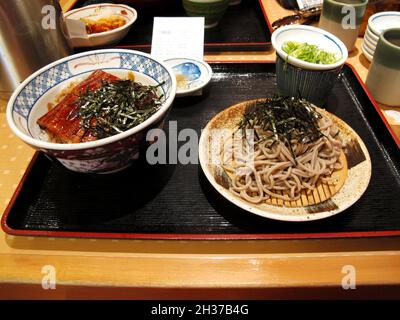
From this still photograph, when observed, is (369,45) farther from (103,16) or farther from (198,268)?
(103,16)

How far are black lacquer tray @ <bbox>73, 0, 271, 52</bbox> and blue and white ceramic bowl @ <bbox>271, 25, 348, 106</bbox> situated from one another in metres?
0.26

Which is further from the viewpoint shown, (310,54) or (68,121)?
(310,54)

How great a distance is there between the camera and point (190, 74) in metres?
1.55

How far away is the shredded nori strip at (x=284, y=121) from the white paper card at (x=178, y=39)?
1.77 ft

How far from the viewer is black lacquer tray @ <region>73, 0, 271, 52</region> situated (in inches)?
70.8

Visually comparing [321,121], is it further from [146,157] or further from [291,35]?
[146,157]

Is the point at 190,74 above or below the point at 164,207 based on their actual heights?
above

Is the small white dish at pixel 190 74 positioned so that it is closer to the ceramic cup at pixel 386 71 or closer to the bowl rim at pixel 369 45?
the ceramic cup at pixel 386 71

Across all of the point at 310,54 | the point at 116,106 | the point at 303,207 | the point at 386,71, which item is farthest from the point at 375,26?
the point at 116,106

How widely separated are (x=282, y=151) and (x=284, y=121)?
0.39ft

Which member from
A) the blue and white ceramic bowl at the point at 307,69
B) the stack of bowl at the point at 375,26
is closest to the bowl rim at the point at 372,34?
the stack of bowl at the point at 375,26

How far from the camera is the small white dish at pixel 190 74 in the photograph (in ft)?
4.80
